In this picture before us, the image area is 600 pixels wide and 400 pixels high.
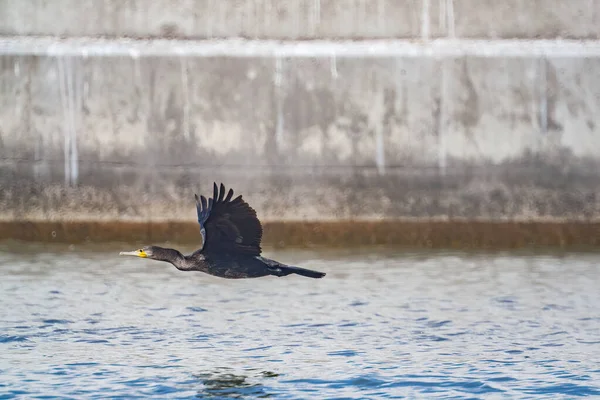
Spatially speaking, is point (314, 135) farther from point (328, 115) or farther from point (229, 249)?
point (229, 249)

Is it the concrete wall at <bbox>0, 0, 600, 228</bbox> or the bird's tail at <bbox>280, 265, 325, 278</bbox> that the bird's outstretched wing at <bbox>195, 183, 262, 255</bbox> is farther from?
the concrete wall at <bbox>0, 0, 600, 228</bbox>

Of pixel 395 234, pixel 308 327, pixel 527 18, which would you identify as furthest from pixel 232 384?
pixel 527 18

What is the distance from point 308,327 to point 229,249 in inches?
61.5

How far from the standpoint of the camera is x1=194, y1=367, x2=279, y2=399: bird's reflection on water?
9281 millimetres

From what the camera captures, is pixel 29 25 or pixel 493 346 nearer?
pixel 493 346

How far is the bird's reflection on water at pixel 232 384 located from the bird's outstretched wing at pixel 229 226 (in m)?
1.02

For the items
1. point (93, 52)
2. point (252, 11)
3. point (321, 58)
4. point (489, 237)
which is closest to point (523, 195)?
point (489, 237)

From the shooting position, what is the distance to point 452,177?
1523 cm

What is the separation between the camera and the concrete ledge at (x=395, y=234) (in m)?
15.3

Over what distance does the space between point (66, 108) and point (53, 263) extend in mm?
1890

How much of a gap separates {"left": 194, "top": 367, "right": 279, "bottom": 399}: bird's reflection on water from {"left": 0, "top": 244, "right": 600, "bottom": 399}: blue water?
15 millimetres

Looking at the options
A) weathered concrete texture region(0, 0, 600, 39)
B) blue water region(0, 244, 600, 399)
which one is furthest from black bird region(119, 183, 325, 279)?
weathered concrete texture region(0, 0, 600, 39)

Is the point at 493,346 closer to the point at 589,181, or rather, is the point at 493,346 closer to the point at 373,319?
the point at 373,319

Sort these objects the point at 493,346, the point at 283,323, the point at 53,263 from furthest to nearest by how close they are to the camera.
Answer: the point at 53,263 → the point at 283,323 → the point at 493,346
